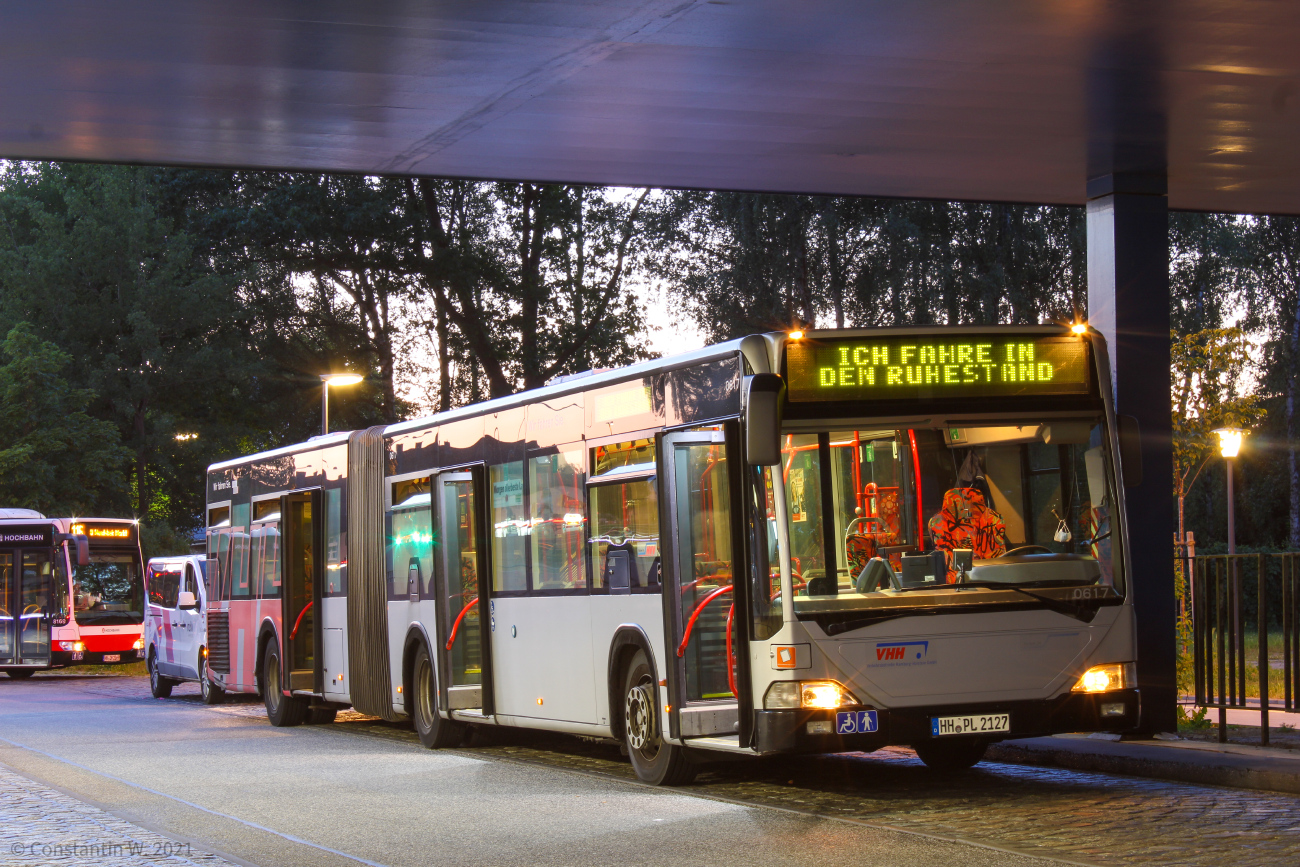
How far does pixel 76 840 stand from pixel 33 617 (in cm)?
2604

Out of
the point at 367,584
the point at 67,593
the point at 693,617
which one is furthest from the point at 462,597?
the point at 67,593

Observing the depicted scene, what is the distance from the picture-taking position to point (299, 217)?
44094mm

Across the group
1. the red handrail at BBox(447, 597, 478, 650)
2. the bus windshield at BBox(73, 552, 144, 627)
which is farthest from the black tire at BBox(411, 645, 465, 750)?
the bus windshield at BBox(73, 552, 144, 627)

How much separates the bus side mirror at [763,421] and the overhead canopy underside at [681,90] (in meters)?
2.42

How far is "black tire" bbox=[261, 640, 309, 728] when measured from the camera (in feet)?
67.8

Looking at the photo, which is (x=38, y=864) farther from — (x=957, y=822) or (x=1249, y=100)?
(x=1249, y=100)

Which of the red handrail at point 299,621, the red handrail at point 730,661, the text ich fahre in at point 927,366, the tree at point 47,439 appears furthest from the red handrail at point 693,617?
the tree at point 47,439

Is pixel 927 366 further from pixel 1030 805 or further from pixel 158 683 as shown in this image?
pixel 158 683

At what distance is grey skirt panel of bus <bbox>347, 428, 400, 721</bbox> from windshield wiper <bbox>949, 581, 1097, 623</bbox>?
8.70m

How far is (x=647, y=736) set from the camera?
12656 mm

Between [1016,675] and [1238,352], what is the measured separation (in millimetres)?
18811

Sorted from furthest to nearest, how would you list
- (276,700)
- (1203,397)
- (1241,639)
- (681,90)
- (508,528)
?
(1203,397) → (276,700) → (508,528) → (1241,639) → (681,90)

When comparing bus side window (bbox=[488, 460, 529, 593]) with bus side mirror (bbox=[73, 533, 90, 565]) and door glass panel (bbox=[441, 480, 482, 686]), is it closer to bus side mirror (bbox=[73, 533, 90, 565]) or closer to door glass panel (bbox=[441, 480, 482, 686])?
door glass panel (bbox=[441, 480, 482, 686])

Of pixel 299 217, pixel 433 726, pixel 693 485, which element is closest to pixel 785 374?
pixel 693 485
